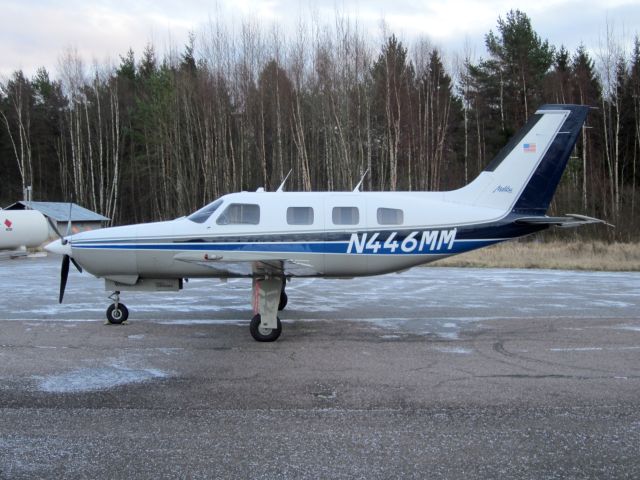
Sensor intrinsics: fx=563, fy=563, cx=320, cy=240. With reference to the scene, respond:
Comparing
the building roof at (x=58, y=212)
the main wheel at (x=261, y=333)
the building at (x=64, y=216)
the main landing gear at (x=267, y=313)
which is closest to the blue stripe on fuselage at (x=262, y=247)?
the main landing gear at (x=267, y=313)

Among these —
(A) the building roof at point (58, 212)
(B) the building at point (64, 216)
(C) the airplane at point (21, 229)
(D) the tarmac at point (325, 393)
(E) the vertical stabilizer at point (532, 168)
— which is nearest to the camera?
(D) the tarmac at point (325, 393)

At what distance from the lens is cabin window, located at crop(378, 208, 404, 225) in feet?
32.0

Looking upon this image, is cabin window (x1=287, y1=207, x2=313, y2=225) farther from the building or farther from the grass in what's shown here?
the building

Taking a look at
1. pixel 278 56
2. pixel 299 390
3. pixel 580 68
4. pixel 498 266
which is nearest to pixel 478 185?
pixel 299 390

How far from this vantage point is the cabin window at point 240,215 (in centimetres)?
962

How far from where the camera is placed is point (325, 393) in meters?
6.08

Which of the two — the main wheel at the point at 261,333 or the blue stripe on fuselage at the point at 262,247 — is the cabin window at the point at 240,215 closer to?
the blue stripe on fuselage at the point at 262,247

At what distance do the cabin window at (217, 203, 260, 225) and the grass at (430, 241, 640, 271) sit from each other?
46.7 ft

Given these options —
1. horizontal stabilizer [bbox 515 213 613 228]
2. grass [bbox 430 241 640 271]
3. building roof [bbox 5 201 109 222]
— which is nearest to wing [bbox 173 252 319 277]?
horizontal stabilizer [bbox 515 213 613 228]

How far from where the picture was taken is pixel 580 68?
37.1 metres

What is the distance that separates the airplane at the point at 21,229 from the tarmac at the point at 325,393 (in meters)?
15.3

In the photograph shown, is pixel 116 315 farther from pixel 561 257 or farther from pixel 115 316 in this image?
pixel 561 257

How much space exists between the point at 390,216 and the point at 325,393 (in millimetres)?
4389

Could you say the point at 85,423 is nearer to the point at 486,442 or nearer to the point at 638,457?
the point at 486,442
